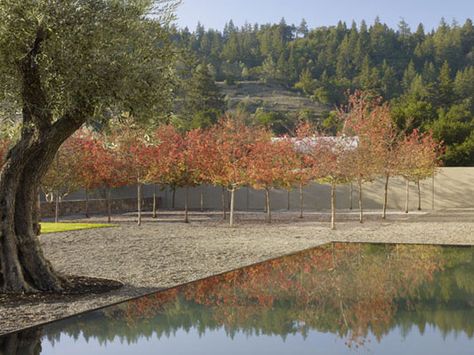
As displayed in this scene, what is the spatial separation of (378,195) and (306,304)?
26.6m

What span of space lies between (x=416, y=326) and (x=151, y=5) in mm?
6373

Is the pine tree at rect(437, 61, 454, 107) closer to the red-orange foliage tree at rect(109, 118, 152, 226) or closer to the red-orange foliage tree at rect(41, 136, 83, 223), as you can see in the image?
the red-orange foliage tree at rect(109, 118, 152, 226)

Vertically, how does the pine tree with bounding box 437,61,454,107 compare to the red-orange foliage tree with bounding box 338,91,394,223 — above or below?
above

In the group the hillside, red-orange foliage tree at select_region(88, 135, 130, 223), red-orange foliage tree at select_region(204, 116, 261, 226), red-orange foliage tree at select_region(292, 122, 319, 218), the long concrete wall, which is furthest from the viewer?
the hillside

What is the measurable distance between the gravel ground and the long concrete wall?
614 cm

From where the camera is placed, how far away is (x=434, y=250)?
1634 centimetres

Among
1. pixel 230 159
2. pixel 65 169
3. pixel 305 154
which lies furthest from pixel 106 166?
pixel 305 154

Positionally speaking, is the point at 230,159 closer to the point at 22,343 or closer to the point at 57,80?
the point at 57,80

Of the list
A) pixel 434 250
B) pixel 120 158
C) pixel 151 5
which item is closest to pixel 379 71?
pixel 120 158

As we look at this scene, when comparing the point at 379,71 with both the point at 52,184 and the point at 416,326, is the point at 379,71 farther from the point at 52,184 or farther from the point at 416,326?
the point at 416,326

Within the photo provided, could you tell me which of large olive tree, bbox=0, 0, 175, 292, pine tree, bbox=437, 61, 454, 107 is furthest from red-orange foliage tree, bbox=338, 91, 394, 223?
pine tree, bbox=437, 61, 454, 107

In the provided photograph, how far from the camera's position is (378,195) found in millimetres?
35406

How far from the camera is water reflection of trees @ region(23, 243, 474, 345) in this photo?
8.27 m

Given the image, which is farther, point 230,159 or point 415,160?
point 415,160
